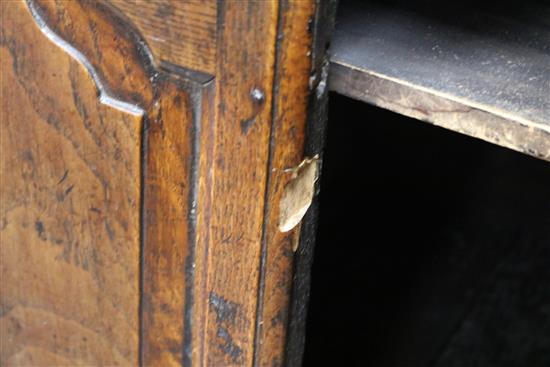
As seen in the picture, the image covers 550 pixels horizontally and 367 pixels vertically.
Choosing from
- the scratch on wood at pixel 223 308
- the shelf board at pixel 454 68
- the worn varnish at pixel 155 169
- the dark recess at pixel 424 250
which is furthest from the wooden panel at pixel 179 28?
the dark recess at pixel 424 250

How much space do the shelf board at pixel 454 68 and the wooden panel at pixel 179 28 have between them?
11 centimetres

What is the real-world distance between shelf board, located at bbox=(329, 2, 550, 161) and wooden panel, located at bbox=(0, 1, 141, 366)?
21cm

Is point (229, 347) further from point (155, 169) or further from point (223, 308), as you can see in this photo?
point (155, 169)

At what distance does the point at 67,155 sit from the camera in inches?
36.3

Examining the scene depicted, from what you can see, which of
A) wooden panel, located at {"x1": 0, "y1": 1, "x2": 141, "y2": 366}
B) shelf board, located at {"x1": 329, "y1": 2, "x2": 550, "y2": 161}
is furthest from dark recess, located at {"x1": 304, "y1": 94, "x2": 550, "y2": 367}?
shelf board, located at {"x1": 329, "y1": 2, "x2": 550, "y2": 161}

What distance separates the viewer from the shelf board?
76 centimetres

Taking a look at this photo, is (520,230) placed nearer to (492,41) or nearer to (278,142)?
(492,41)

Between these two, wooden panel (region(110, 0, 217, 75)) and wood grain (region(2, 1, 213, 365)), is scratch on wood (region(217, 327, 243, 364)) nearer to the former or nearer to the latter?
wood grain (region(2, 1, 213, 365))

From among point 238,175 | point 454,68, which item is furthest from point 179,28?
point 454,68

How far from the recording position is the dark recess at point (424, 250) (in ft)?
5.81

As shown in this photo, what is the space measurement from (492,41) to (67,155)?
0.41 m

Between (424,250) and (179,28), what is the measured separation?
1.29 m

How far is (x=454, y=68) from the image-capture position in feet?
2.70

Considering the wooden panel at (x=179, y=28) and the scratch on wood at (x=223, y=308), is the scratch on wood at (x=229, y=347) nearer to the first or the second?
the scratch on wood at (x=223, y=308)
